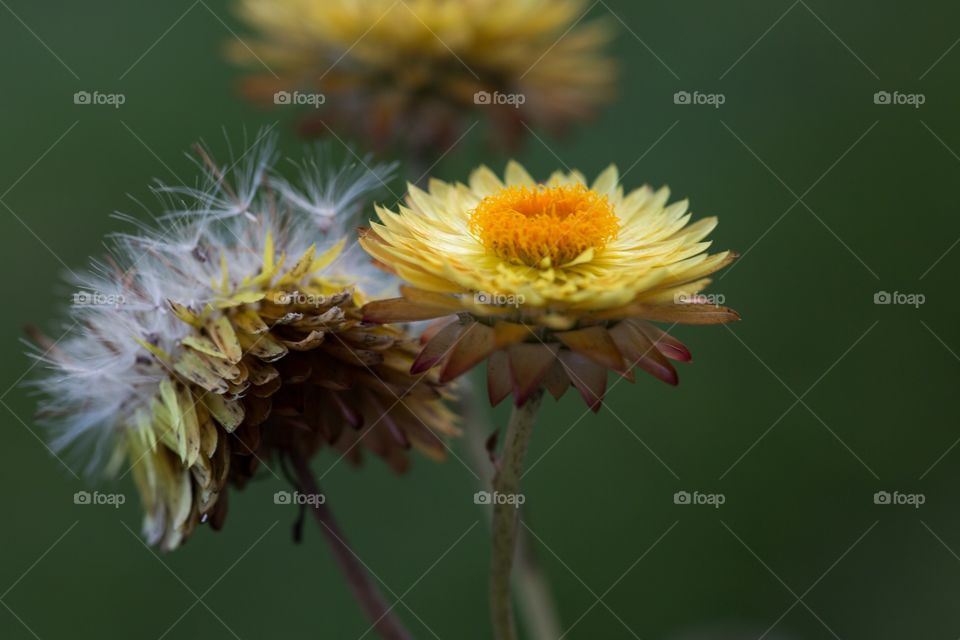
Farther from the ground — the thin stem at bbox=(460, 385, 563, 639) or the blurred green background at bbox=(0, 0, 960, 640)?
the blurred green background at bbox=(0, 0, 960, 640)

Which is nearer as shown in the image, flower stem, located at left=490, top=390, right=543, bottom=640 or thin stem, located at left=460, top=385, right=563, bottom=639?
flower stem, located at left=490, top=390, right=543, bottom=640

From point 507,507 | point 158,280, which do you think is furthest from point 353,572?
point 158,280

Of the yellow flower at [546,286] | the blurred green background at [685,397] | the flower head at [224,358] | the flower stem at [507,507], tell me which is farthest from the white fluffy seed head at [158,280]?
the blurred green background at [685,397]

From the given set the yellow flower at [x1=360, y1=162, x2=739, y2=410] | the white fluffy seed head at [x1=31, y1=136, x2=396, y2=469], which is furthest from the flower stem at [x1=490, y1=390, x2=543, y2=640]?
the white fluffy seed head at [x1=31, y1=136, x2=396, y2=469]

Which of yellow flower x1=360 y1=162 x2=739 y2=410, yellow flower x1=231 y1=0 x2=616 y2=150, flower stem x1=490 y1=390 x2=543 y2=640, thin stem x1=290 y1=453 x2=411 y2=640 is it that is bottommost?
thin stem x1=290 y1=453 x2=411 y2=640

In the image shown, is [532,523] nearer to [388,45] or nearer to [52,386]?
[388,45]

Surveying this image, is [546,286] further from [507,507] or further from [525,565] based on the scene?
[525,565]

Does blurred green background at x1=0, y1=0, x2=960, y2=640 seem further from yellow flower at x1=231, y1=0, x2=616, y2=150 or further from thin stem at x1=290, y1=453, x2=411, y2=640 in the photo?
thin stem at x1=290, y1=453, x2=411, y2=640
